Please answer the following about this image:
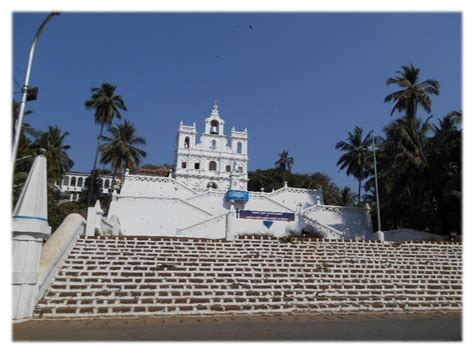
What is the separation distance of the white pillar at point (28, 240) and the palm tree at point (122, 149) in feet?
89.5

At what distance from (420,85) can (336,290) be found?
25135 mm

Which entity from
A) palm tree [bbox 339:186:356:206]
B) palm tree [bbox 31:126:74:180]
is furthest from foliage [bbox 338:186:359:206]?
palm tree [bbox 31:126:74:180]

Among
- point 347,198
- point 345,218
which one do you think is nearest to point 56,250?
point 345,218

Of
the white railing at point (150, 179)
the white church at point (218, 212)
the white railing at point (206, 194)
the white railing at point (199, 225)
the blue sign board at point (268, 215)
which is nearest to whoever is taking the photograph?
the white railing at point (199, 225)

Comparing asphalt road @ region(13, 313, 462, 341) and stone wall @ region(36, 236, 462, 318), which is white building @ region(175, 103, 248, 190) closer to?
stone wall @ region(36, 236, 462, 318)

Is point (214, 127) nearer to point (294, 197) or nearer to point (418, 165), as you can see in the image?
point (294, 197)

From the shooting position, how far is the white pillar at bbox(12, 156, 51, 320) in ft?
23.8

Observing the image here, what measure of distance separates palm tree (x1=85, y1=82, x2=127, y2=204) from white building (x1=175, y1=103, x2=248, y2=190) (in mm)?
13752

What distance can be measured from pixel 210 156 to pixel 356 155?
68.7ft

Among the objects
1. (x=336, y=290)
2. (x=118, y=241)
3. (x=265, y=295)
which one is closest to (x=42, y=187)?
(x=118, y=241)

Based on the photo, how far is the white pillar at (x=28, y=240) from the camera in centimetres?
Result: 724

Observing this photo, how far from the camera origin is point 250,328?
21.9ft

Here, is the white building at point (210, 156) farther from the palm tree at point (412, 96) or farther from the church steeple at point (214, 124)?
Answer: the palm tree at point (412, 96)

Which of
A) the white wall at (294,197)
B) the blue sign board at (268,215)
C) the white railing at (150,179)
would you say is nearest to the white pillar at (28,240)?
the blue sign board at (268,215)
